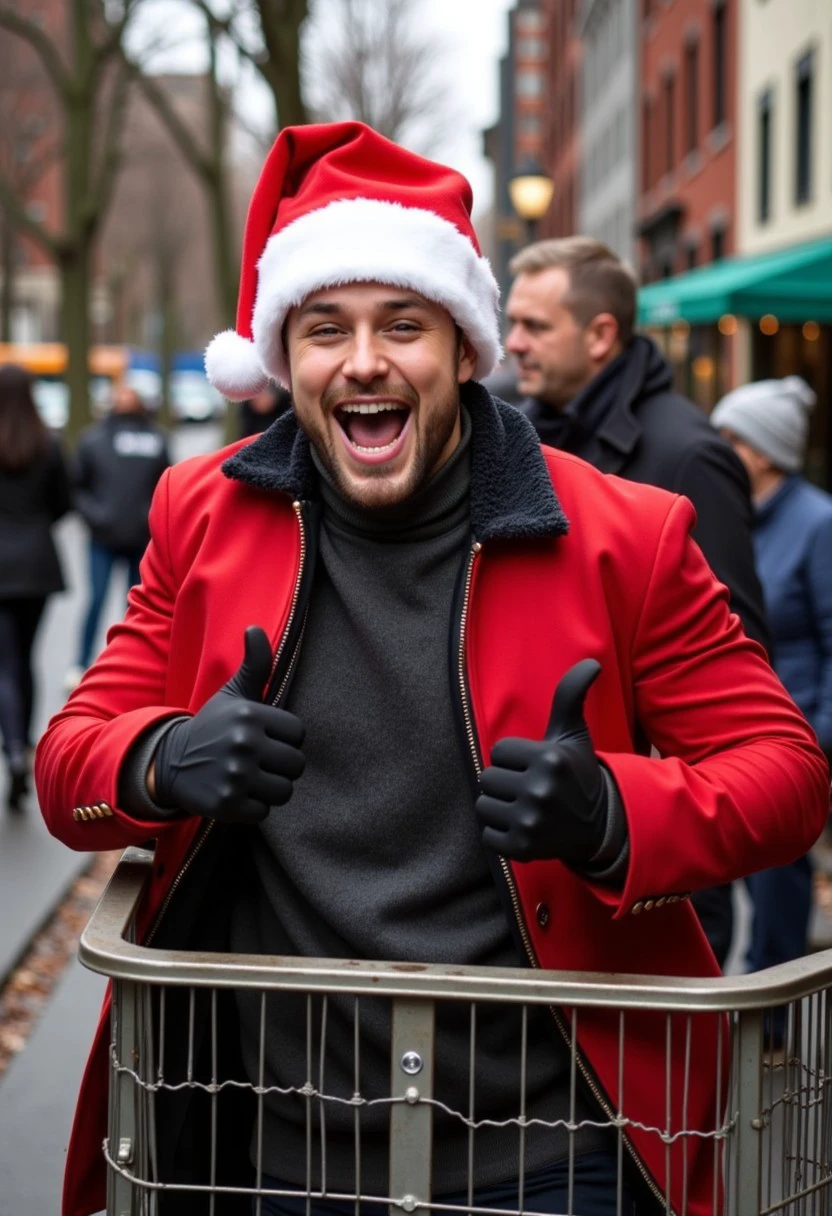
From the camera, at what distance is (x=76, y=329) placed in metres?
29.2

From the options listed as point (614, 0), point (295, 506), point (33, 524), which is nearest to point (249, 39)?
point (33, 524)

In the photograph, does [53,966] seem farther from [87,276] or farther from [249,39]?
[87,276]

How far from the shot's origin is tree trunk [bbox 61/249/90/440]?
28.7m

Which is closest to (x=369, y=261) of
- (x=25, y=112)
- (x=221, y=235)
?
(x=221, y=235)

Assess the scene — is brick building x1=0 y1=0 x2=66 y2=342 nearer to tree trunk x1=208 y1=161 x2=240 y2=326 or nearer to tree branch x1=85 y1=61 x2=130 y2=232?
tree branch x1=85 y1=61 x2=130 y2=232

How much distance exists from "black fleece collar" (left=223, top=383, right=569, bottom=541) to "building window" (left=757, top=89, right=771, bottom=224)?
74.1ft

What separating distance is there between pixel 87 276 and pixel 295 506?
26977mm

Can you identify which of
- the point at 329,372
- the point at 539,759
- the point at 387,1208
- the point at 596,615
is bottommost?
the point at 387,1208

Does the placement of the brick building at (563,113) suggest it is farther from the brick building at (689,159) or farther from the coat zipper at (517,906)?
the coat zipper at (517,906)

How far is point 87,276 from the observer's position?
28.7m

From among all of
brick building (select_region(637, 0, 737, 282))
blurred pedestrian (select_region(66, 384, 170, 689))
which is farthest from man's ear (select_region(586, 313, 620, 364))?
brick building (select_region(637, 0, 737, 282))

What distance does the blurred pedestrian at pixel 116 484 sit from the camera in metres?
13.0

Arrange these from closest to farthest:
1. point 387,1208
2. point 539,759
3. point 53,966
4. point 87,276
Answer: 1. point 539,759
2. point 387,1208
3. point 53,966
4. point 87,276

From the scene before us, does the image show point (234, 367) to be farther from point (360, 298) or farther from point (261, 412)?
point (261, 412)
